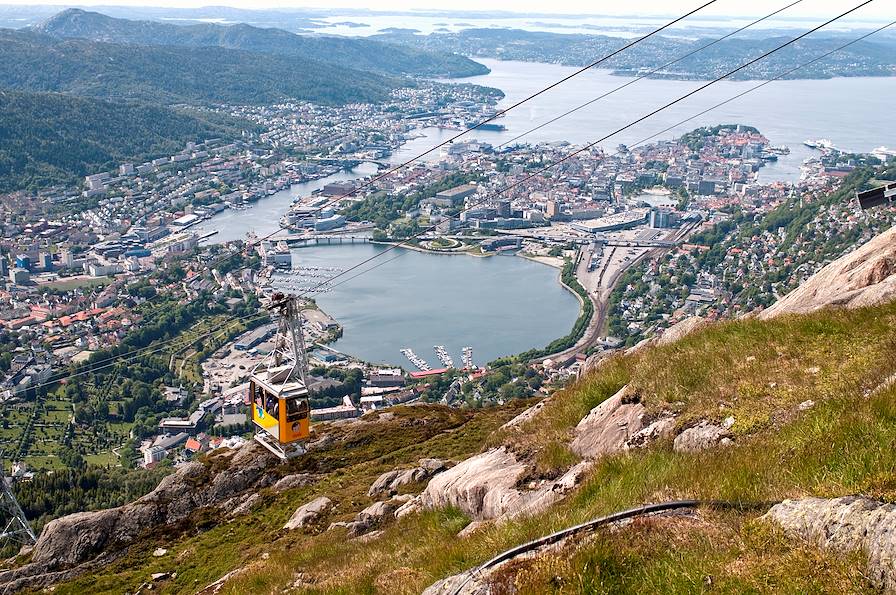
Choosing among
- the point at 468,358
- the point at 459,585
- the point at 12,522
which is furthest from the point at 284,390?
the point at 468,358

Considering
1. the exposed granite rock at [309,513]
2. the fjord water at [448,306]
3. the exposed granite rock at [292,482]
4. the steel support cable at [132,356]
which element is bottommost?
the steel support cable at [132,356]

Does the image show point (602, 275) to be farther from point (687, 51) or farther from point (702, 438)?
point (687, 51)

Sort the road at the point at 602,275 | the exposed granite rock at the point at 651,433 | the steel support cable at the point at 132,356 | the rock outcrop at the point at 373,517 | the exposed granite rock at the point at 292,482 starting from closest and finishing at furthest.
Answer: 1. the exposed granite rock at the point at 651,433
2. the rock outcrop at the point at 373,517
3. the exposed granite rock at the point at 292,482
4. the steel support cable at the point at 132,356
5. the road at the point at 602,275

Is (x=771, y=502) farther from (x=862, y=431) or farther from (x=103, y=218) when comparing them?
(x=103, y=218)

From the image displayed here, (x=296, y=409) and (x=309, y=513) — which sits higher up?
(x=296, y=409)

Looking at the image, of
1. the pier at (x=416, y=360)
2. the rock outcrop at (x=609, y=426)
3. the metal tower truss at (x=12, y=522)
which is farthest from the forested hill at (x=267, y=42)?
the rock outcrop at (x=609, y=426)

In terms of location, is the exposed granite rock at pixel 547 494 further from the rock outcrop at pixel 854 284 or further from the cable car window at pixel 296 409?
the cable car window at pixel 296 409
